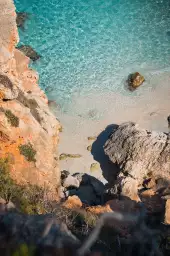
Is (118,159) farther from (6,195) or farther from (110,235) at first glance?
(6,195)

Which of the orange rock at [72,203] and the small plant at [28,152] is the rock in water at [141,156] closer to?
the orange rock at [72,203]

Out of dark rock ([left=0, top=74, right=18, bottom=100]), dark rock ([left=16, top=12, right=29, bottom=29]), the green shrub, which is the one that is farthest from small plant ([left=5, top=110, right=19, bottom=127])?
dark rock ([left=16, top=12, right=29, bottom=29])

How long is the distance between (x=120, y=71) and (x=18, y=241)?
22.8 meters

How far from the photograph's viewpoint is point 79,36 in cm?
3319

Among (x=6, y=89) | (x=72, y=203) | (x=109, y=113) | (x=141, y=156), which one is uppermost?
(x=109, y=113)

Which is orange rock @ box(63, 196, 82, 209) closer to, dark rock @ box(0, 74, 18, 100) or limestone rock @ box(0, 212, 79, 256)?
limestone rock @ box(0, 212, 79, 256)

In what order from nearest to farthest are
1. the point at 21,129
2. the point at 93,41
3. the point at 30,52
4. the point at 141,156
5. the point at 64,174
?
the point at 21,129
the point at 141,156
the point at 64,174
the point at 30,52
the point at 93,41

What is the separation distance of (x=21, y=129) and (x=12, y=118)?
88cm

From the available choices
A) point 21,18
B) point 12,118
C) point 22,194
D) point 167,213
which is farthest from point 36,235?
point 21,18

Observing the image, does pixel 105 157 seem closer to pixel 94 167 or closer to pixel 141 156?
pixel 94 167

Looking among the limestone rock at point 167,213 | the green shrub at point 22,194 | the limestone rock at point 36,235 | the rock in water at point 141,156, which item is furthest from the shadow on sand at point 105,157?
the limestone rock at point 36,235

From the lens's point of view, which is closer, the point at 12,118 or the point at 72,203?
the point at 72,203

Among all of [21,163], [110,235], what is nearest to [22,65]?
[21,163]

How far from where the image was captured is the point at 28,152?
17.5m
